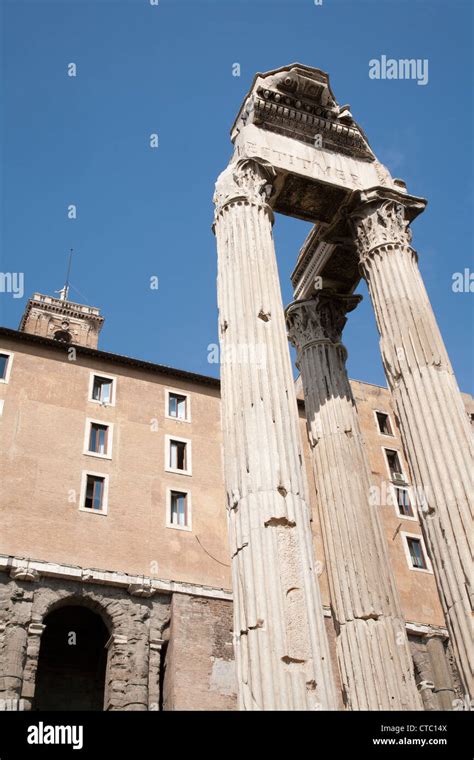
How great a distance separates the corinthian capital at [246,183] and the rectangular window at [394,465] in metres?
17.9

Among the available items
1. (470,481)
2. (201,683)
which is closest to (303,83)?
(470,481)

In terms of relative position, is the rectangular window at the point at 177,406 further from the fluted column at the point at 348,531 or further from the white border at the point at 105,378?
the fluted column at the point at 348,531

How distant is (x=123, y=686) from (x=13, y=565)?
447cm

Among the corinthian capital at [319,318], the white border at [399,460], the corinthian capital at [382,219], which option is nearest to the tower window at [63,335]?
the white border at [399,460]

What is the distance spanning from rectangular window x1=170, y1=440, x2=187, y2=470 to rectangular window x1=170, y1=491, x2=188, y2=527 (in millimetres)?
990

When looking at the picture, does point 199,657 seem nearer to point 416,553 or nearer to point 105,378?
point 416,553

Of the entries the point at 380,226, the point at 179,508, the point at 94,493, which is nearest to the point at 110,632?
the point at 94,493

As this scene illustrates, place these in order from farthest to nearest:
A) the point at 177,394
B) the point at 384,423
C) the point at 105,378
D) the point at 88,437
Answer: the point at 384,423 → the point at 177,394 → the point at 105,378 → the point at 88,437

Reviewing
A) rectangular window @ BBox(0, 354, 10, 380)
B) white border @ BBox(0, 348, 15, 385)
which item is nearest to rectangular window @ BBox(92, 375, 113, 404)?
white border @ BBox(0, 348, 15, 385)

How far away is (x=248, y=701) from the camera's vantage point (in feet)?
22.4

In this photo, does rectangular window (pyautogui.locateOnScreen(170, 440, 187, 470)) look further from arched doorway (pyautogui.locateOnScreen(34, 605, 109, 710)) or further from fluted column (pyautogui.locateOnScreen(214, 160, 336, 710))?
fluted column (pyautogui.locateOnScreen(214, 160, 336, 710))

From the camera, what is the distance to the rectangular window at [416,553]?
83.5 feet

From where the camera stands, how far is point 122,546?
70.1 ft

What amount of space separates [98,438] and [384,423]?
12.3 meters
